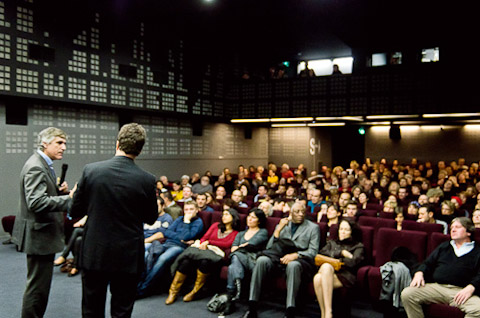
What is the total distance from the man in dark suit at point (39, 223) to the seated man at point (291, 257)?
7.08ft

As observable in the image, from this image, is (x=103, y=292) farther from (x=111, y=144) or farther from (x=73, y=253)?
(x=111, y=144)

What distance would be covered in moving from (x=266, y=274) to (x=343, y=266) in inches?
32.1

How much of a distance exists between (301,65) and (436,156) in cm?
638

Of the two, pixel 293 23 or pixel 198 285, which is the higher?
pixel 293 23

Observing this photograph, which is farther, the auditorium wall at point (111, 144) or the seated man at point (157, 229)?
the auditorium wall at point (111, 144)

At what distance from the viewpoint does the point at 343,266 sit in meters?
4.55

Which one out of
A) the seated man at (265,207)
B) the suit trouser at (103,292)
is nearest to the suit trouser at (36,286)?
the suit trouser at (103,292)

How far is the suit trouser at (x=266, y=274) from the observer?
437 centimetres

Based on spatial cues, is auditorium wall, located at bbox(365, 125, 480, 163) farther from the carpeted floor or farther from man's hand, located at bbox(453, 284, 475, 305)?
man's hand, located at bbox(453, 284, 475, 305)

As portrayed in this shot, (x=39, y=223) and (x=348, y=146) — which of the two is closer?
(x=39, y=223)

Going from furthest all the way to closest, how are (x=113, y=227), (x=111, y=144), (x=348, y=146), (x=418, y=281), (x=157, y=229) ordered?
1. (x=348, y=146)
2. (x=111, y=144)
3. (x=157, y=229)
4. (x=418, y=281)
5. (x=113, y=227)

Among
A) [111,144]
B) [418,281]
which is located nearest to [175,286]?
[418,281]

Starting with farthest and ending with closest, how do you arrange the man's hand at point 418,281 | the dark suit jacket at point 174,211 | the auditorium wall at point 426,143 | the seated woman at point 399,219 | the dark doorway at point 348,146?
the dark doorway at point 348,146, the auditorium wall at point 426,143, the dark suit jacket at point 174,211, the seated woman at point 399,219, the man's hand at point 418,281

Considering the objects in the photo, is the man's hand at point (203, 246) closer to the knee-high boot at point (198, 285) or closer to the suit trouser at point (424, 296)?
the knee-high boot at point (198, 285)
